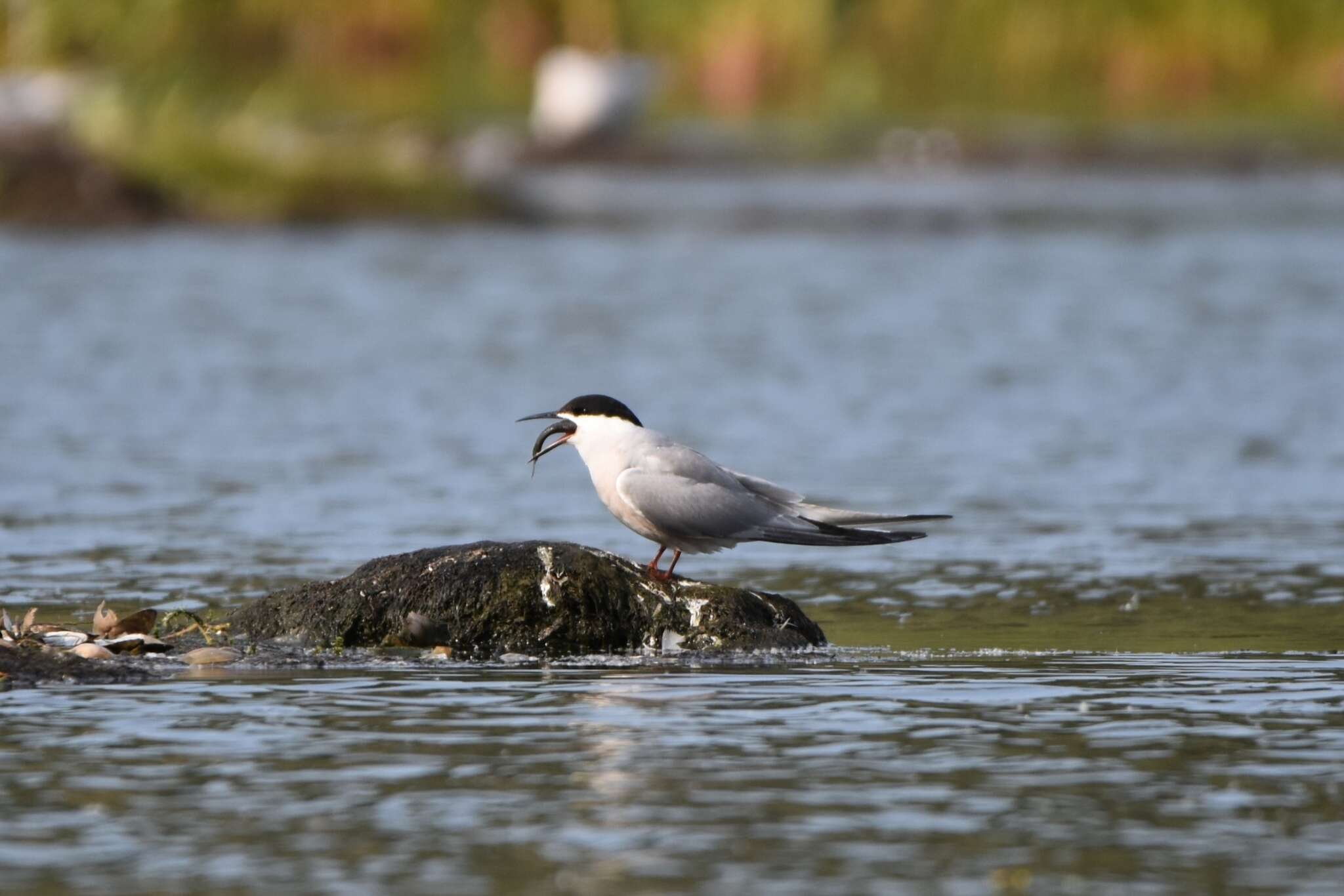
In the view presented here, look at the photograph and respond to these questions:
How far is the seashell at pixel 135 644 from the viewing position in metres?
8.57

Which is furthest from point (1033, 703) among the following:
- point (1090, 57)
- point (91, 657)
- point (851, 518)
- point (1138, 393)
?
point (1090, 57)

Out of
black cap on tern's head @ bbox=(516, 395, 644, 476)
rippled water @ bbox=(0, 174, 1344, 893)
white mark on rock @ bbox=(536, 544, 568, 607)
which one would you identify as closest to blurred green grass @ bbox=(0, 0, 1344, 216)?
rippled water @ bbox=(0, 174, 1344, 893)

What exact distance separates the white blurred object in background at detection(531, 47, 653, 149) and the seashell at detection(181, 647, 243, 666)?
3021 centimetres

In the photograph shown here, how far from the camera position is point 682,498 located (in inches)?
347

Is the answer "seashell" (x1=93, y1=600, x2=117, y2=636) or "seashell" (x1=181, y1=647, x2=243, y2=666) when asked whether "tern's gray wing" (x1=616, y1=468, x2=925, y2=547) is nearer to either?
"seashell" (x1=181, y1=647, x2=243, y2=666)

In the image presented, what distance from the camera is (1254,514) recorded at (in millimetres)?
13234

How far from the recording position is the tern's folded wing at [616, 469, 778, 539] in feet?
28.8

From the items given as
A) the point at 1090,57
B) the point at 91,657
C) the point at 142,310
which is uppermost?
the point at 1090,57

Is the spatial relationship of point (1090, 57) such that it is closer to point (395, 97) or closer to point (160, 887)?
point (395, 97)

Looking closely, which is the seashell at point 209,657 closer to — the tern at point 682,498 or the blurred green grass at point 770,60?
the tern at point 682,498

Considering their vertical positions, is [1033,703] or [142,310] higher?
[142,310]

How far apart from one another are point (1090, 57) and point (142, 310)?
2255 centimetres

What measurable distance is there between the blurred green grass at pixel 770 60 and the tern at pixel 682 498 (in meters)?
24.1

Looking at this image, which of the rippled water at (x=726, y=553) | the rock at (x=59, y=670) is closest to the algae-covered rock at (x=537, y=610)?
the rippled water at (x=726, y=553)
